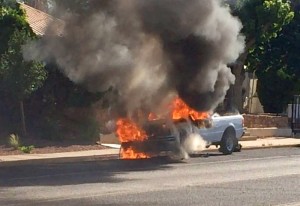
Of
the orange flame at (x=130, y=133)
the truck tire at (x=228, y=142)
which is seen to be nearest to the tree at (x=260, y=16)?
the truck tire at (x=228, y=142)

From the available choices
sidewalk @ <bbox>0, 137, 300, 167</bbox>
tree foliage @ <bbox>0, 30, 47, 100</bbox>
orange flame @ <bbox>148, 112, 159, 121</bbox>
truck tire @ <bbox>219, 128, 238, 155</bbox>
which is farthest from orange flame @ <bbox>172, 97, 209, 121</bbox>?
tree foliage @ <bbox>0, 30, 47, 100</bbox>

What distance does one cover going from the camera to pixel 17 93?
27.5 metres

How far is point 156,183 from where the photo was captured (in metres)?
17.2

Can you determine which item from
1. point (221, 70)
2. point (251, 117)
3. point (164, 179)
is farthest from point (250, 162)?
point (251, 117)

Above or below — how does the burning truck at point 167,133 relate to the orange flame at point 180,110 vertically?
below

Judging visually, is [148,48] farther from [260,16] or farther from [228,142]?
[260,16]

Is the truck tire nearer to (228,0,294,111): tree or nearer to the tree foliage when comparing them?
the tree foliage

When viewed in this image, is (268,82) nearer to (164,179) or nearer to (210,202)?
(164,179)

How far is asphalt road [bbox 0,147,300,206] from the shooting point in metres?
14.4

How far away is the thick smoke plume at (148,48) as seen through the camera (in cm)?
2219

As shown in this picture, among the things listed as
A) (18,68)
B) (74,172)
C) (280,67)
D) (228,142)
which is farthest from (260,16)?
(74,172)

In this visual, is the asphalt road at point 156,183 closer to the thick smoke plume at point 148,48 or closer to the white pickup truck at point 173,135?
the white pickup truck at point 173,135

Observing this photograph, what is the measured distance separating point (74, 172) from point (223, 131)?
8.16m

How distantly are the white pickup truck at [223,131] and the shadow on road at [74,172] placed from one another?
2.37 meters
